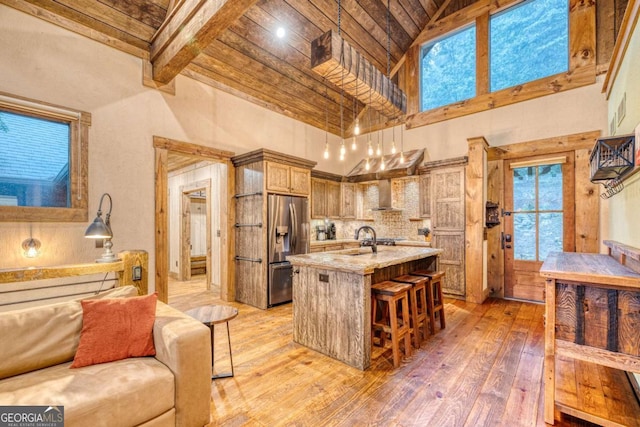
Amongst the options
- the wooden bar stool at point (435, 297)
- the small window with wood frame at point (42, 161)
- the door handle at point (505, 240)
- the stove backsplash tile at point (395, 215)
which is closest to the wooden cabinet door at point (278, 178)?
the stove backsplash tile at point (395, 215)

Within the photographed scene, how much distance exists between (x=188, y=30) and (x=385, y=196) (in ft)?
14.4

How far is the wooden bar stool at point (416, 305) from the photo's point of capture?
294 centimetres

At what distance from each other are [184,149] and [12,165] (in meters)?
1.75

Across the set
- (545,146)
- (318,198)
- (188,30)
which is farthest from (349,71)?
(545,146)

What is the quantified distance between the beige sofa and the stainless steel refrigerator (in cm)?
253

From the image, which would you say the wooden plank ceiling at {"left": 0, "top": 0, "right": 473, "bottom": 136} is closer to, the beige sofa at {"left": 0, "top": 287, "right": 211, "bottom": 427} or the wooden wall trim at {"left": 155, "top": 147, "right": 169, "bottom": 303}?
the wooden wall trim at {"left": 155, "top": 147, "right": 169, "bottom": 303}

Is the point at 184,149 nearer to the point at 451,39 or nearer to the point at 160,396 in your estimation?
the point at 160,396

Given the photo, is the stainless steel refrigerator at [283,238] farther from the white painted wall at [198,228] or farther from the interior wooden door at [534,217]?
the white painted wall at [198,228]

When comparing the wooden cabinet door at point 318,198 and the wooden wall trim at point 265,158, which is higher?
the wooden wall trim at point 265,158

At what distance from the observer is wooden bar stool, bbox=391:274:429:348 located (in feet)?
9.65

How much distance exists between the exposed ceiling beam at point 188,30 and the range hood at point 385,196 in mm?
4126

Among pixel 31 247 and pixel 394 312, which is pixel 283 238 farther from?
pixel 31 247

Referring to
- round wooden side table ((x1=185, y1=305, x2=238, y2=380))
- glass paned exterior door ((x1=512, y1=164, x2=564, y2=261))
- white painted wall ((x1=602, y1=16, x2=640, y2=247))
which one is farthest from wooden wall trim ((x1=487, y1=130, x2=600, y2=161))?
round wooden side table ((x1=185, y1=305, x2=238, y2=380))

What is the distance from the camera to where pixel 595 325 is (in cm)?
176
